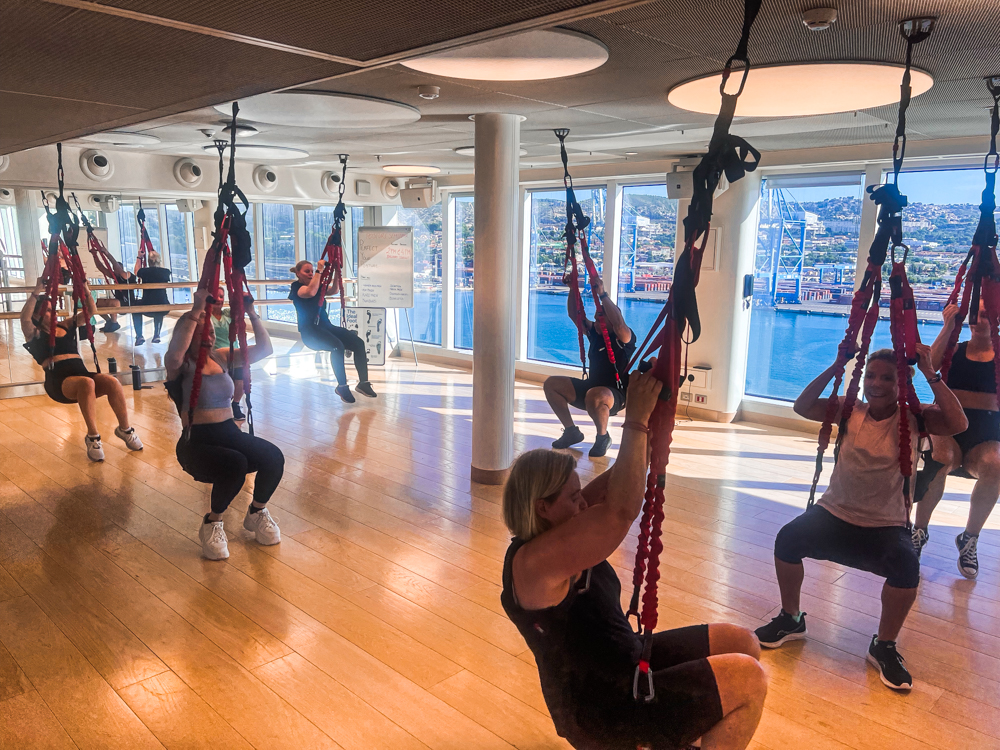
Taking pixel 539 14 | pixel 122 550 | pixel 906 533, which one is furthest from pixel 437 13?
pixel 122 550

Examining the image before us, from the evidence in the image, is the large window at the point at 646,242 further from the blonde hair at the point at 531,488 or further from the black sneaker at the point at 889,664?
the blonde hair at the point at 531,488

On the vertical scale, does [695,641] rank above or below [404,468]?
above

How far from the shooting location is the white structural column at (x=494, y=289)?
4.47m

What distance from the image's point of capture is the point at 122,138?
5352 mm

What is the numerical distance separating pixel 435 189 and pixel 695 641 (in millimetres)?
8144

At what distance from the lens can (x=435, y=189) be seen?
9.45 m

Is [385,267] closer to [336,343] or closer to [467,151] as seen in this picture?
[336,343]

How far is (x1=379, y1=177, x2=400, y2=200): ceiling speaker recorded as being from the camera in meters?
9.13

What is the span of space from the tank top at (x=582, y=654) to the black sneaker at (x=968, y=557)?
2.71 meters

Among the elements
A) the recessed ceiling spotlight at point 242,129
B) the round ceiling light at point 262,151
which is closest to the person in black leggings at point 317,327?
the round ceiling light at point 262,151

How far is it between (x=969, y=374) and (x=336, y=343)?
17.7 ft

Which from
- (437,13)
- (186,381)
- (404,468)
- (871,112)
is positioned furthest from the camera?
(404,468)

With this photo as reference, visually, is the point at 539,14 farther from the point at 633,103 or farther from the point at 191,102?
the point at 633,103

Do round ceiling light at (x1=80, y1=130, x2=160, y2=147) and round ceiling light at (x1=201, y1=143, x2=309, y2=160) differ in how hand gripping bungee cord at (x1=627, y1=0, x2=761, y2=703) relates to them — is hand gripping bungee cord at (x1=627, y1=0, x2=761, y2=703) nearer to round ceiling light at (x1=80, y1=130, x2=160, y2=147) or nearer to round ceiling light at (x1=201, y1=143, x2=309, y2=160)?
round ceiling light at (x1=80, y1=130, x2=160, y2=147)
